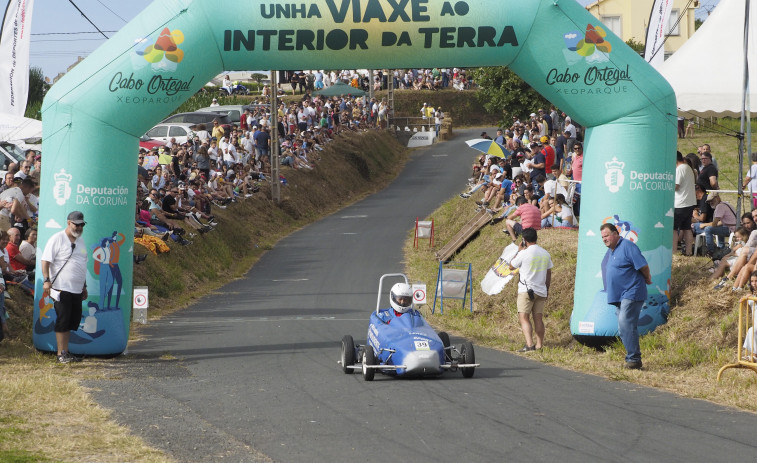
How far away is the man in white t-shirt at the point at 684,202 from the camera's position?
1814 cm

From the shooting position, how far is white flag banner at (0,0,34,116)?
24984 mm

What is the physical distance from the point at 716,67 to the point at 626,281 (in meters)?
6.99

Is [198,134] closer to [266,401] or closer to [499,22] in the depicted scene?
[499,22]

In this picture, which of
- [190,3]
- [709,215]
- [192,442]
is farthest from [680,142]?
[192,442]

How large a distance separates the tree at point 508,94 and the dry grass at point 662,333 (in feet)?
103

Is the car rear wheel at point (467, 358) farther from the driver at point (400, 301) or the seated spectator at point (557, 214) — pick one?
the seated spectator at point (557, 214)

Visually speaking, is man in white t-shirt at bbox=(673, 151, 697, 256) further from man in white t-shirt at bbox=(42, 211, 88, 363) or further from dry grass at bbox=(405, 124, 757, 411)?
man in white t-shirt at bbox=(42, 211, 88, 363)

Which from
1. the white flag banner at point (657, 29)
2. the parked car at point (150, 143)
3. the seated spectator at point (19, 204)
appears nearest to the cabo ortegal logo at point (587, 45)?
the seated spectator at point (19, 204)

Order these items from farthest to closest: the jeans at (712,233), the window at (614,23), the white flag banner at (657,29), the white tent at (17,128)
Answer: the window at (614,23)
the white tent at (17,128)
the white flag banner at (657,29)
the jeans at (712,233)

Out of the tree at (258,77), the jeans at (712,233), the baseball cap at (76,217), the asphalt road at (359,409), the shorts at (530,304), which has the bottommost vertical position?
the asphalt road at (359,409)

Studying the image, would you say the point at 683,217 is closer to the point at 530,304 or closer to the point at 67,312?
the point at 530,304

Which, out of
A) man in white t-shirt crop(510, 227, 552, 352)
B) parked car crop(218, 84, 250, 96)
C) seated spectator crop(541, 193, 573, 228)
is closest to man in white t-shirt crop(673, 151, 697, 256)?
man in white t-shirt crop(510, 227, 552, 352)

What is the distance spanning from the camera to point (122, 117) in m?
14.6

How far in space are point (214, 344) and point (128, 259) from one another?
2189 mm
